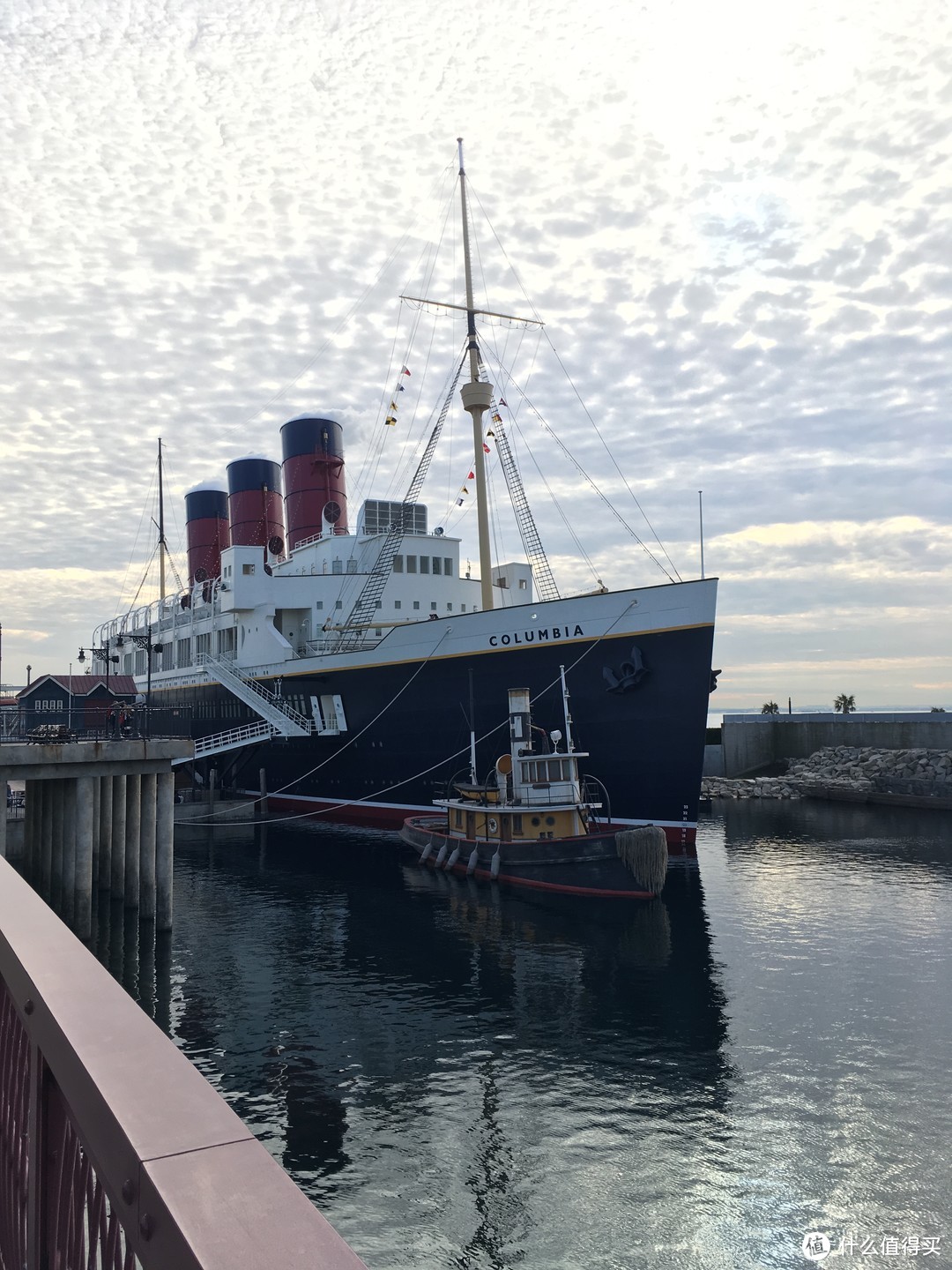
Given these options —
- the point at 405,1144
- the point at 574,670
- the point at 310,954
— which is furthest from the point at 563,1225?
the point at 574,670

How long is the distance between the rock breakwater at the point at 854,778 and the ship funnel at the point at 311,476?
26.6 meters

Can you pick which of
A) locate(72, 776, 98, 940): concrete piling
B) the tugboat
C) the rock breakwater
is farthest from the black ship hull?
the rock breakwater

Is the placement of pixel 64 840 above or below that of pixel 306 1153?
above

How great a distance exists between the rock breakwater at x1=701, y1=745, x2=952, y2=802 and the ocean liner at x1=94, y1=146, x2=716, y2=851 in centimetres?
2056

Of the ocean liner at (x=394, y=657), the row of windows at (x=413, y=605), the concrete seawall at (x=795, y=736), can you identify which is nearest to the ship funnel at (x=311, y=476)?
the ocean liner at (x=394, y=657)

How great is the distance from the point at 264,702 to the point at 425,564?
10.4m

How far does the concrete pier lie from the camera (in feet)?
66.2

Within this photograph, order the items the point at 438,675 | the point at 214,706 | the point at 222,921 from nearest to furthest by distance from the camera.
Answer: the point at 222,921
the point at 438,675
the point at 214,706

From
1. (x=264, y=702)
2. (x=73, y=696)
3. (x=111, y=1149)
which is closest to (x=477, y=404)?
(x=264, y=702)

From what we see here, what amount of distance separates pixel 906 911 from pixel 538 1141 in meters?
16.4

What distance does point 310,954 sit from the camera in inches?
781

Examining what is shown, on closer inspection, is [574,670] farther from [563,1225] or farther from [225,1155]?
[225,1155]

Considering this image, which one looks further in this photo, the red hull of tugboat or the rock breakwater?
the rock breakwater

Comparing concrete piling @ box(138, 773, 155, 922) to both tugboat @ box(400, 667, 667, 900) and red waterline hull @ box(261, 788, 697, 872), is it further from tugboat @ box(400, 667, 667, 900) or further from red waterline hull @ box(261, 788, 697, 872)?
red waterline hull @ box(261, 788, 697, 872)
